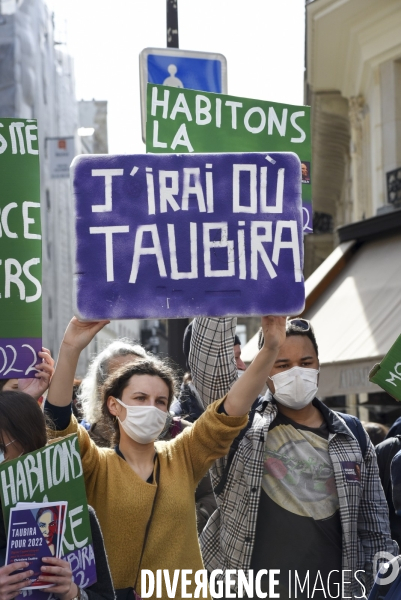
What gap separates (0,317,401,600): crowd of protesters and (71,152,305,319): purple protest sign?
158 mm

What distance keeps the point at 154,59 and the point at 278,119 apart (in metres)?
2.10

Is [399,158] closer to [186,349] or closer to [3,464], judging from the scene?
[186,349]

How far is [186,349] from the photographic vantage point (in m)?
4.92

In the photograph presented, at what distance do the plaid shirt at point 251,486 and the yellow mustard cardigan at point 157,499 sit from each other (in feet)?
1.31

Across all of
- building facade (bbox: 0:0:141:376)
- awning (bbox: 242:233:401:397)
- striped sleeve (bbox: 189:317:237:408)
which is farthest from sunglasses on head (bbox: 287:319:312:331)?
building facade (bbox: 0:0:141:376)

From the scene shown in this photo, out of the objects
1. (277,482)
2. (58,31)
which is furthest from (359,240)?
(58,31)

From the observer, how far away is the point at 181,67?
718 cm

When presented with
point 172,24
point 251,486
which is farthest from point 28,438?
point 172,24

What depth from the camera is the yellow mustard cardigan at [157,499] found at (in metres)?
3.70

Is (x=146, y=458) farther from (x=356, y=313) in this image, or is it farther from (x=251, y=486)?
(x=356, y=313)

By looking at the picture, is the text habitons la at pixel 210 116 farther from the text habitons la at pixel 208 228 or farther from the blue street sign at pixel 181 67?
the blue street sign at pixel 181 67

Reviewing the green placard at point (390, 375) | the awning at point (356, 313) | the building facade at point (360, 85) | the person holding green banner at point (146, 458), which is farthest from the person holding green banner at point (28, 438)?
the building facade at point (360, 85)

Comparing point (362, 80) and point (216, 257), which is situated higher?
point (362, 80)

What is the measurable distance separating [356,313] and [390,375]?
719 centimetres
